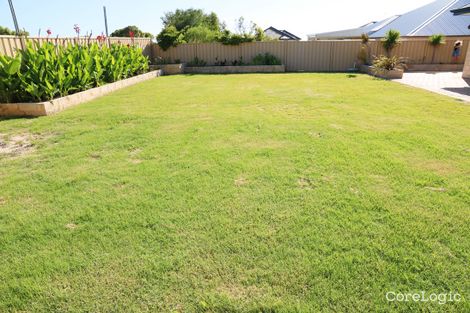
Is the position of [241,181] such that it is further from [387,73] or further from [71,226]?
[387,73]

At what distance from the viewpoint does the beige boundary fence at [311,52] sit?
Answer: 15914 millimetres

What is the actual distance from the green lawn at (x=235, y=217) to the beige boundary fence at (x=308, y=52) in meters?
12.0

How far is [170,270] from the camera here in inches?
78.3

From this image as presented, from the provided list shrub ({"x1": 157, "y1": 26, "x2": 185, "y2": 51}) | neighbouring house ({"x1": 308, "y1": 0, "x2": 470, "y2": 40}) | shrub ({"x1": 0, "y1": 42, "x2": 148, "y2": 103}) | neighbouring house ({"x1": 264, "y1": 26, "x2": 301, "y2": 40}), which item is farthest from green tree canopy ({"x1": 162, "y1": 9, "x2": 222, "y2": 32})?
shrub ({"x1": 0, "y1": 42, "x2": 148, "y2": 103})

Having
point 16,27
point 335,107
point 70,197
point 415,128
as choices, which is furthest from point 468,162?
point 16,27

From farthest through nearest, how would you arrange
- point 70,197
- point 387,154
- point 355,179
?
point 387,154 < point 355,179 < point 70,197

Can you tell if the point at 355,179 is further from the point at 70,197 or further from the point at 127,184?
the point at 70,197

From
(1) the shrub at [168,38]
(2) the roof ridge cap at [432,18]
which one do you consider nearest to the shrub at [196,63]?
(1) the shrub at [168,38]

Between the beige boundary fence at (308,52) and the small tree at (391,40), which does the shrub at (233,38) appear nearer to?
the beige boundary fence at (308,52)

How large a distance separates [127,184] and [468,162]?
4.10 meters

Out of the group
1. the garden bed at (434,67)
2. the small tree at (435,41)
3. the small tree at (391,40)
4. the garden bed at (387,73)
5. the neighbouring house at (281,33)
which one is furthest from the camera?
the neighbouring house at (281,33)

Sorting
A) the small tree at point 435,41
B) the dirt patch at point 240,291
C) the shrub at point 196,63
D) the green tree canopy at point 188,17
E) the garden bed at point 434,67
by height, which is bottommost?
the dirt patch at point 240,291

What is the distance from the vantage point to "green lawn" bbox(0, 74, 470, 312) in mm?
1831

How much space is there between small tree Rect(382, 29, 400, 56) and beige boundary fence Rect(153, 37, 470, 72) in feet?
1.60
